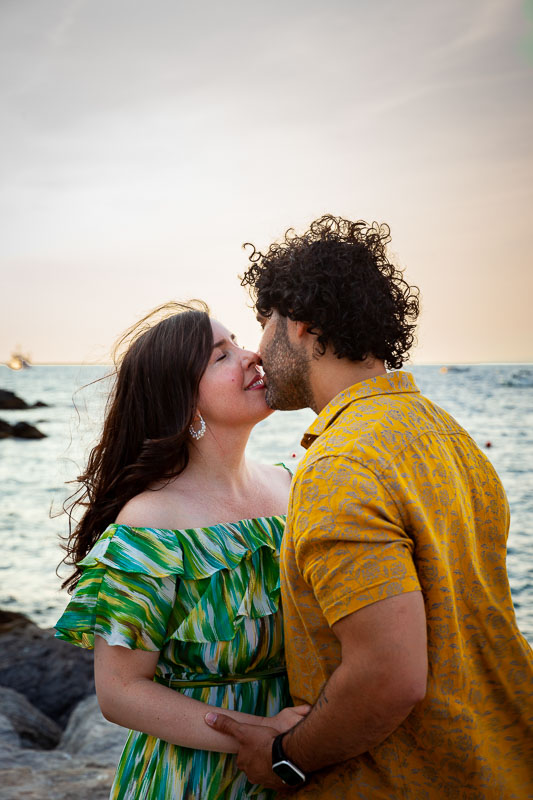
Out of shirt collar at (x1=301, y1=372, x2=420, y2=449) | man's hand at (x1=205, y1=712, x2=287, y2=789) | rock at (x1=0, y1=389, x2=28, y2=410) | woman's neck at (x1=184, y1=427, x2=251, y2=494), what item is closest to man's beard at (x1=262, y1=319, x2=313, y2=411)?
shirt collar at (x1=301, y1=372, x2=420, y2=449)

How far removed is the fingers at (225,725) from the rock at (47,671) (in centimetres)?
449

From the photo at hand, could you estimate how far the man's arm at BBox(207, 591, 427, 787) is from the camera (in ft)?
5.31

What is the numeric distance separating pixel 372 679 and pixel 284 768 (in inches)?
19.7

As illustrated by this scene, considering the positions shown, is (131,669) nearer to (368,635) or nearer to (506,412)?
(368,635)

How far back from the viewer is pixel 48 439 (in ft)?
104

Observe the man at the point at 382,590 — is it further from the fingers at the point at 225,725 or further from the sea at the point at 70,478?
the sea at the point at 70,478

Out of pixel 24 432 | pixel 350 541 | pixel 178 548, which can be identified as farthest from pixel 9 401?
pixel 350 541

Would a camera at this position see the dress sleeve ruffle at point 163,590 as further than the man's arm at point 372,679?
Yes

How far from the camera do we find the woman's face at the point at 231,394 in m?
2.71

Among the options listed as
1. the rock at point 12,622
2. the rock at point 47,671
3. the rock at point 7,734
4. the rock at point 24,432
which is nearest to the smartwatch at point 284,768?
the rock at point 7,734

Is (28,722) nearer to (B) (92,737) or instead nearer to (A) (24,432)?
(B) (92,737)

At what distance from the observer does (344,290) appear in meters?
2.18

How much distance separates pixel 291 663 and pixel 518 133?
1268 cm

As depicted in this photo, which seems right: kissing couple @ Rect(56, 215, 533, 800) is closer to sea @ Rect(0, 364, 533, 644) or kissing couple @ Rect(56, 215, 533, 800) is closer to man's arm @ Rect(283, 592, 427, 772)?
man's arm @ Rect(283, 592, 427, 772)
